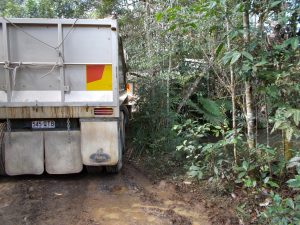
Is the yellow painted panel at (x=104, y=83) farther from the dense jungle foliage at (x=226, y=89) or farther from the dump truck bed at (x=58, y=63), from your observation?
the dense jungle foliage at (x=226, y=89)

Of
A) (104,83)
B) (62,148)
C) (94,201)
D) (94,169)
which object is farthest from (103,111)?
(94,201)

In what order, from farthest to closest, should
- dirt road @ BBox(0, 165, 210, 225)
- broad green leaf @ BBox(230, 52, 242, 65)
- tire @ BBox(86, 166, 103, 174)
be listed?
1. tire @ BBox(86, 166, 103, 174)
2. dirt road @ BBox(0, 165, 210, 225)
3. broad green leaf @ BBox(230, 52, 242, 65)

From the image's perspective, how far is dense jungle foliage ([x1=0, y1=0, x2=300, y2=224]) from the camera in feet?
11.1

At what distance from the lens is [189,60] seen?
7.82m

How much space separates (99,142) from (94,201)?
95 centimetres

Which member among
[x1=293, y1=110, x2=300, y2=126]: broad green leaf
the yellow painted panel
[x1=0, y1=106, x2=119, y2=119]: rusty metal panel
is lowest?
[x1=0, y1=106, x2=119, y2=119]: rusty metal panel

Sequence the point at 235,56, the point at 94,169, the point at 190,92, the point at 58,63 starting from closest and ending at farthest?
the point at 235,56 → the point at 58,63 → the point at 94,169 → the point at 190,92

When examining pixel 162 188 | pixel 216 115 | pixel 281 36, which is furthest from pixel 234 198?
pixel 216 115

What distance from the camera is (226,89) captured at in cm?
642

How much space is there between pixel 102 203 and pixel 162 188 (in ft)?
3.26

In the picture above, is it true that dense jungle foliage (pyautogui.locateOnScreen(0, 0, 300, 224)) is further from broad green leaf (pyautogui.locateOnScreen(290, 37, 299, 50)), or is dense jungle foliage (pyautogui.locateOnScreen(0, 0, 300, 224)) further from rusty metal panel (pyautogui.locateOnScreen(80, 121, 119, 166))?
rusty metal panel (pyautogui.locateOnScreen(80, 121, 119, 166))

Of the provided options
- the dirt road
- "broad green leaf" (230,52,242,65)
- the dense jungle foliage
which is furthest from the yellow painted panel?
"broad green leaf" (230,52,242,65)

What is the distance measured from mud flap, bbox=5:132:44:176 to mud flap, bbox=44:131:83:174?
0.12m

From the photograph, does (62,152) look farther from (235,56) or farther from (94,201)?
(235,56)
